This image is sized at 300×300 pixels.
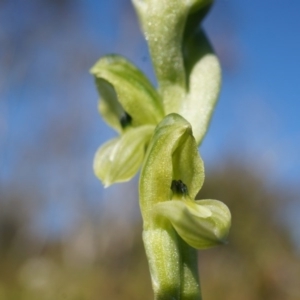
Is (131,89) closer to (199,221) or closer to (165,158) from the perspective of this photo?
(165,158)

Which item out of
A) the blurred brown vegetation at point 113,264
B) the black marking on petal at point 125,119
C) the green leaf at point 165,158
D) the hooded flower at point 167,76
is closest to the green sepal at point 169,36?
the hooded flower at point 167,76

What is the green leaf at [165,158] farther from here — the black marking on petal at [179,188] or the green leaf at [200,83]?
the green leaf at [200,83]

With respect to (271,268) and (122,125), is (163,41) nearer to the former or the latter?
(122,125)

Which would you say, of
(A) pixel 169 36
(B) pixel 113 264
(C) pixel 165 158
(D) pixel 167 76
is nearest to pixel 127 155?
(C) pixel 165 158

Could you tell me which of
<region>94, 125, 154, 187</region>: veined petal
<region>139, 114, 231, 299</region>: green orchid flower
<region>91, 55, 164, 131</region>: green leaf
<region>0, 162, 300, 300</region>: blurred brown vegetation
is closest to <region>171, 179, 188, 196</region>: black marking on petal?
<region>139, 114, 231, 299</region>: green orchid flower

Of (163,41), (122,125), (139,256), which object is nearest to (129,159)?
(122,125)

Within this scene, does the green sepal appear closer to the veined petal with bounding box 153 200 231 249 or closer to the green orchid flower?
the green orchid flower
